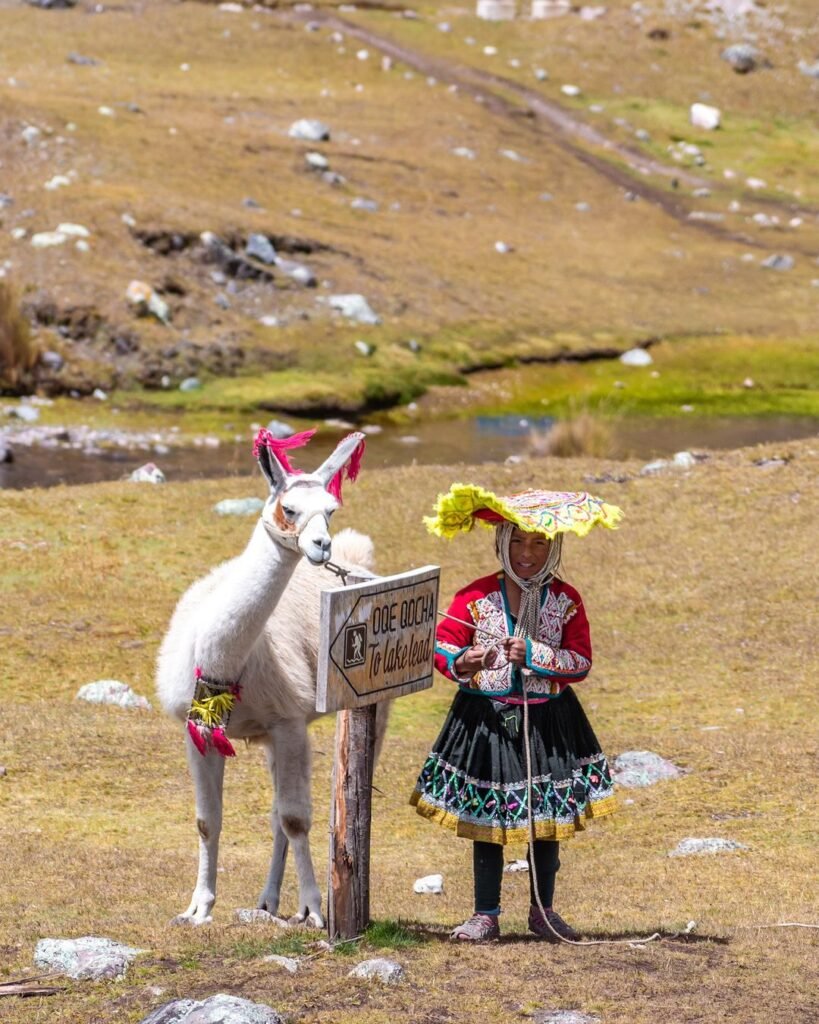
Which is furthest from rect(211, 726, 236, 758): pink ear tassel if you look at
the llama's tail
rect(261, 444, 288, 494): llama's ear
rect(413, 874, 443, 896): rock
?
rect(413, 874, 443, 896): rock

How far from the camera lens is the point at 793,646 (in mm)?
13789

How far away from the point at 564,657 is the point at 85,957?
2.39 metres

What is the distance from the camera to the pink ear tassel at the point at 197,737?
7.73 m

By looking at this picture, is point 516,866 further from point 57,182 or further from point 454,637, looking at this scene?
point 57,182

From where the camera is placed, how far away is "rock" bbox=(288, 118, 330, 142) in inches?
A: 1487

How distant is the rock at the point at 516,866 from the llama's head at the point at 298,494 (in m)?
3.49

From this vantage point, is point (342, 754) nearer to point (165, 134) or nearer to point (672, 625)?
point (672, 625)

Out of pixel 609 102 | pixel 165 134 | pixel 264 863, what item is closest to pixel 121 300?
pixel 165 134

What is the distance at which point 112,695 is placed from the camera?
41.8 ft

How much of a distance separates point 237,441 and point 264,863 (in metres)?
14.5

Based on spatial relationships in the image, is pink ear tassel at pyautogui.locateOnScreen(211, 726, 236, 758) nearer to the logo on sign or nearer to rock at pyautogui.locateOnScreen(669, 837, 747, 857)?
the logo on sign

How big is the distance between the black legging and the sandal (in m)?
0.04

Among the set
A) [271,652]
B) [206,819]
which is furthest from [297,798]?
[271,652]

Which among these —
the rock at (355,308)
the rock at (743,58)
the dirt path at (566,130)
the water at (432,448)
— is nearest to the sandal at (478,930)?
the water at (432,448)
